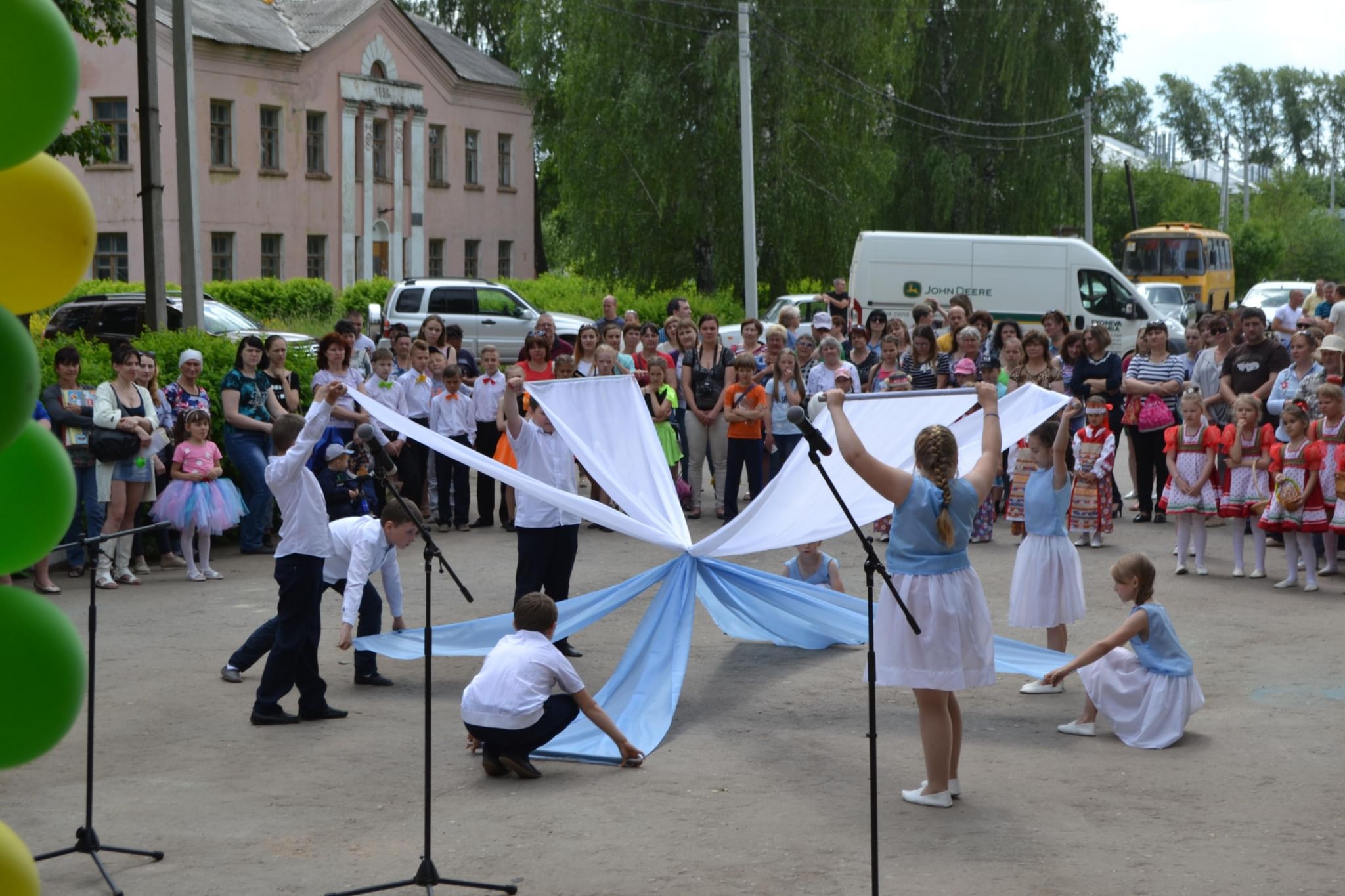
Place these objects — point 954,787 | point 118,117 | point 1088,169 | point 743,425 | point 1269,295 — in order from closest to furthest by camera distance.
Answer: point 954,787, point 743,425, point 118,117, point 1088,169, point 1269,295

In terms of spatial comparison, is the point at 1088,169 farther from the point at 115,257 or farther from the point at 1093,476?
the point at 1093,476

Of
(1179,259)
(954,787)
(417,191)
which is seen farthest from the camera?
(1179,259)

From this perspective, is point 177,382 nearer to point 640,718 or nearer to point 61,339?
point 61,339

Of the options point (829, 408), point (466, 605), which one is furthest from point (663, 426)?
point (829, 408)

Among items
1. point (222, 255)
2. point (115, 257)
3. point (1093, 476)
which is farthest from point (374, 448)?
point (222, 255)

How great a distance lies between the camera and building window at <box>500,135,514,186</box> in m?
49.9

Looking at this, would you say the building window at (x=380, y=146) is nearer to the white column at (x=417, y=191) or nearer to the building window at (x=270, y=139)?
the white column at (x=417, y=191)

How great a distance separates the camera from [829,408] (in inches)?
254

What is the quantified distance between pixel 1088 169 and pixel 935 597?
36.8 metres

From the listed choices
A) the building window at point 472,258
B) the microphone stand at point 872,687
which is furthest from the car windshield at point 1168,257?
the microphone stand at point 872,687

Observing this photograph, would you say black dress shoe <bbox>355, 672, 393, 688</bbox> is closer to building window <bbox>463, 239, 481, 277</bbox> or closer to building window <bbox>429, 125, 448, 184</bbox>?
building window <bbox>429, 125, 448, 184</bbox>

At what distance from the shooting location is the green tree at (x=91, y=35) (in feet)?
65.7

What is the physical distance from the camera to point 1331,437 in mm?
11703

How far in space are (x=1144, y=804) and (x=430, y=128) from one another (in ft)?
142
